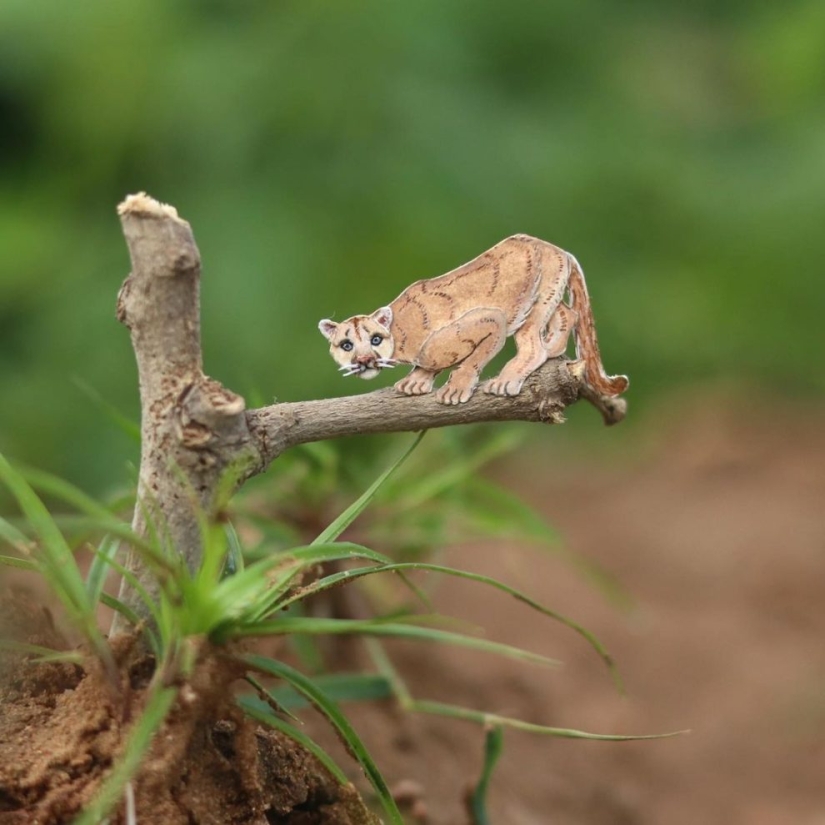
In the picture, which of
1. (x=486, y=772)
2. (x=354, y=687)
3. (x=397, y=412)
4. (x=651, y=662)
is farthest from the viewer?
(x=651, y=662)

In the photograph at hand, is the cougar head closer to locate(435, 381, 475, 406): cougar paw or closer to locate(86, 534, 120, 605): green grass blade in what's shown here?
locate(435, 381, 475, 406): cougar paw

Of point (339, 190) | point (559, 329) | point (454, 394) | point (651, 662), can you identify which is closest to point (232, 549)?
point (454, 394)

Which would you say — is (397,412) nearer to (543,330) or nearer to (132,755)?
(543,330)

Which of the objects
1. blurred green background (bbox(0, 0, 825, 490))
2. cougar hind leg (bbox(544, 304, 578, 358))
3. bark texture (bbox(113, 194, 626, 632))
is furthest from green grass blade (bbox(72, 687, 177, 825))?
blurred green background (bbox(0, 0, 825, 490))

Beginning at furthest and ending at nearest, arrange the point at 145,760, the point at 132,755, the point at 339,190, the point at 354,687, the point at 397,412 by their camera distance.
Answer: the point at 339,190
the point at 354,687
the point at 397,412
the point at 145,760
the point at 132,755

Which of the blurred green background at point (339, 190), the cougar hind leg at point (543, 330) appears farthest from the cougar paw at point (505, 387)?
the blurred green background at point (339, 190)

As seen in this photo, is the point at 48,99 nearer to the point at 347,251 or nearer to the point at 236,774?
the point at 347,251
